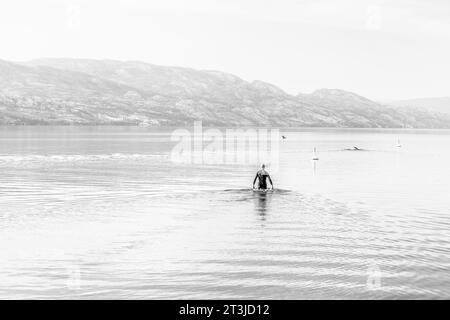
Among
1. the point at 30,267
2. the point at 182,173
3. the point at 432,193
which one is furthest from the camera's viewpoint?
the point at 182,173

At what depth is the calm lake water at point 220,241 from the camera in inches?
944

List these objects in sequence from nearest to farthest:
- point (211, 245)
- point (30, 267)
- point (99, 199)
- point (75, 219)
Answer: point (30, 267) < point (211, 245) < point (75, 219) < point (99, 199)

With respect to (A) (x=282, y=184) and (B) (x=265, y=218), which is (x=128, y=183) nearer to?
(A) (x=282, y=184)

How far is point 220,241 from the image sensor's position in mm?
33688

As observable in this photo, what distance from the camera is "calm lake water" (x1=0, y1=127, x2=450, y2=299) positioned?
23984 millimetres

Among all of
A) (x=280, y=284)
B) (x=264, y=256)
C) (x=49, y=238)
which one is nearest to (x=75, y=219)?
(x=49, y=238)

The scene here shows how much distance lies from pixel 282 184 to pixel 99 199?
25.3m

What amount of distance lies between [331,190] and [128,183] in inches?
916

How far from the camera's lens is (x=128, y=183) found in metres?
67.7

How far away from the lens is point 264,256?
29531 mm

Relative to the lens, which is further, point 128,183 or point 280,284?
point 128,183

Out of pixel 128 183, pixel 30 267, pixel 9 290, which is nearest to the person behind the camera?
pixel 9 290
